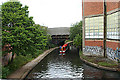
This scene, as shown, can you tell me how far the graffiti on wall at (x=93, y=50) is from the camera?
65.5 ft

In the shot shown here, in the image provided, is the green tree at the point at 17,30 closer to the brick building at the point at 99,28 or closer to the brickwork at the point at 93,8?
the brick building at the point at 99,28

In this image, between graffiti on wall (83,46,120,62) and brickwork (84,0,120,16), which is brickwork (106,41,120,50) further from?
brickwork (84,0,120,16)

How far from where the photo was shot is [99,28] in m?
19.9

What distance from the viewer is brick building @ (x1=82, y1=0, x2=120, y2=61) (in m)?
15.8

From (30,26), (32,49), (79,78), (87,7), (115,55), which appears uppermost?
(87,7)

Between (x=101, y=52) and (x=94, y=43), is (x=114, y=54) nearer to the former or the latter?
(x=101, y=52)

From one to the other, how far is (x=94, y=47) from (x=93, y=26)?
12.6 ft

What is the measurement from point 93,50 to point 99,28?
412 centimetres

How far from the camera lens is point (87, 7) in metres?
21.6

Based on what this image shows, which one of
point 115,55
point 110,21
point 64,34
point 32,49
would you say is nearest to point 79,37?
point 110,21

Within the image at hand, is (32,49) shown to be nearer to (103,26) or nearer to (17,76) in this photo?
(17,76)

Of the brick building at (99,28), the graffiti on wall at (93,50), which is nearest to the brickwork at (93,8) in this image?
the brick building at (99,28)

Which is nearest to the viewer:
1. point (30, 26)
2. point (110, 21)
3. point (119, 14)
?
point (30, 26)

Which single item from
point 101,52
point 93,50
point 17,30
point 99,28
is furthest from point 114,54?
point 17,30
